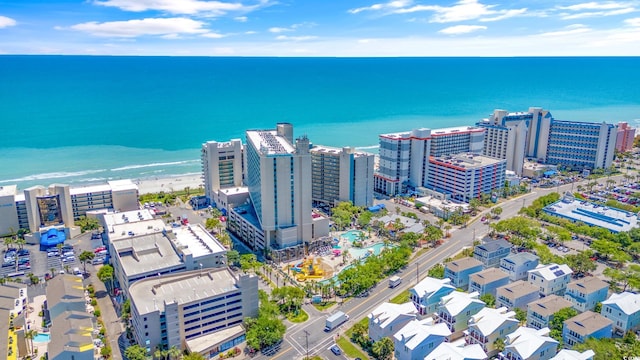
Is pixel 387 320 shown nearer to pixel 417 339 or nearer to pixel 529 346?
pixel 417 339

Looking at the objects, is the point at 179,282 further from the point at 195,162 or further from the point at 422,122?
the point at 422,122

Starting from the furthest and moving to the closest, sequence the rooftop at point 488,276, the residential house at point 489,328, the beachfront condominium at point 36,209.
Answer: the beachfront condominium at point 36,209
the rooftop at point 488,276
the residential house at point 489,328

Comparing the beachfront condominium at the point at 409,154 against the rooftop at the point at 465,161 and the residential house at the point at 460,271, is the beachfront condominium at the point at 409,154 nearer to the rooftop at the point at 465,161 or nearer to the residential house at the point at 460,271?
the rooftop at the point at 465,161

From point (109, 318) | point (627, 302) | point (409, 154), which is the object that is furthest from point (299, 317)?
point (409, 154)

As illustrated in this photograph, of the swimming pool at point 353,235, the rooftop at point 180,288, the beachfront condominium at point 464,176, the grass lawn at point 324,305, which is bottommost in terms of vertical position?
the grass lawn at point 324,305

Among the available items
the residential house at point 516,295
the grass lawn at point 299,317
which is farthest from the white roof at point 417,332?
the grass lawn at point 299,317

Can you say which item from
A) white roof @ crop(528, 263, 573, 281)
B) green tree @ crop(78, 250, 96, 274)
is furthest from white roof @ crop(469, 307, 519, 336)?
green tree @ crop(78, 250, 96, 274)

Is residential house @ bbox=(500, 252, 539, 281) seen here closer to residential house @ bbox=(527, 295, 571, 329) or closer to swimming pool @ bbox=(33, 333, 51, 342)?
residential house @ bbox=(527, 295, 571, 329)
